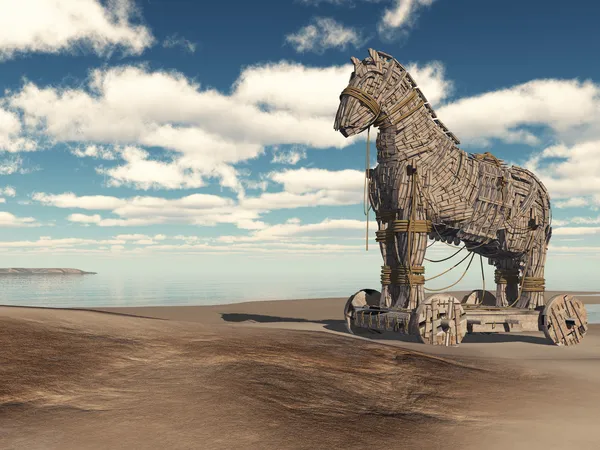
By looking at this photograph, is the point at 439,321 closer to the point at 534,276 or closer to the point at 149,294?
the point at 534,276

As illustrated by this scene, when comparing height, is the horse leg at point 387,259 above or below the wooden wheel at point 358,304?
above

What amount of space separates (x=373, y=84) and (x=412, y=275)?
4.58m

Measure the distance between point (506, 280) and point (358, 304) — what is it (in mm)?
4935

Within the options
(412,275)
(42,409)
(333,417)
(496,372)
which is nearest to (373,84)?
(412,275)

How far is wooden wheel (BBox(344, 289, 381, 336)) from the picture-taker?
1382cm

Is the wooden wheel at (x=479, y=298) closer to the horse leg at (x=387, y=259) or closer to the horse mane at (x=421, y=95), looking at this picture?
the horse leg at (x=387, y=259)

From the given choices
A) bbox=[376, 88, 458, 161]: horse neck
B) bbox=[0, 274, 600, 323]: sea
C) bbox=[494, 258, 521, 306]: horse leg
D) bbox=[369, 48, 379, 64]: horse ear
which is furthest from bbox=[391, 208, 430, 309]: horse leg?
bbox=[0, 274, 600, 323]: sea

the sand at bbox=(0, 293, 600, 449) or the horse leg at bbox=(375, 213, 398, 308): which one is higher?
the horse leg at bbox=(375, 213, 398, 308)

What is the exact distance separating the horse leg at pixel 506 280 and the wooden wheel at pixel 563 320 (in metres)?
2.28

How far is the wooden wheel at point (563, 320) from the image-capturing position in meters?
12.8

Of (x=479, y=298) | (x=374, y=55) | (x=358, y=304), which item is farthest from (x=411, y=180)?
(x=479, y=298)

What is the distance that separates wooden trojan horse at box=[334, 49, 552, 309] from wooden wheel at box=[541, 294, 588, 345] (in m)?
2.28

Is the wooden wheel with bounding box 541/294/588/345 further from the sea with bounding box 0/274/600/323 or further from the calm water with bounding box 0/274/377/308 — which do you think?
the calm water with bounding box 0/274/377/308

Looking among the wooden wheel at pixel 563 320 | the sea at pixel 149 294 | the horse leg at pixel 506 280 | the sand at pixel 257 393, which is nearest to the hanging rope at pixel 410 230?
the sand at pixel 257 393
